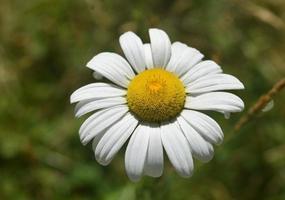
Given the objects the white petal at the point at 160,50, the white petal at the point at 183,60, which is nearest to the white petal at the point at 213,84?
the white petal at the point at 183,60

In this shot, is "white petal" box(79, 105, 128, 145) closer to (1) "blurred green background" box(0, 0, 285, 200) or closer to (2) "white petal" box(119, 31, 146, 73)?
(2) "white petal" box(119, 31, 146, 73)

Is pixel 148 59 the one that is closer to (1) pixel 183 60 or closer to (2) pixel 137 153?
(1) pixel 183 60

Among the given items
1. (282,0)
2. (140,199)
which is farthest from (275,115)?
(140,199)

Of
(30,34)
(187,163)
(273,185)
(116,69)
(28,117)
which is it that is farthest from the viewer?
(30,34)

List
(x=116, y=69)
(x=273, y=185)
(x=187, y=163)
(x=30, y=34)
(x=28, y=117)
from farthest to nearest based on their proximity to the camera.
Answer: (x=30, y=34), (x=28, y=117), (x=273, y=185), (x=116, y=69), (x=187, y=163)

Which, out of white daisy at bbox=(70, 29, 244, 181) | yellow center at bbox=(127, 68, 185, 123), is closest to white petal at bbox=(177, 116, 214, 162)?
white daisy at bbox=(70, 29, 244, 181)

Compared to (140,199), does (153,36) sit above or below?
above

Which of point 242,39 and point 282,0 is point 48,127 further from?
point 282,0
